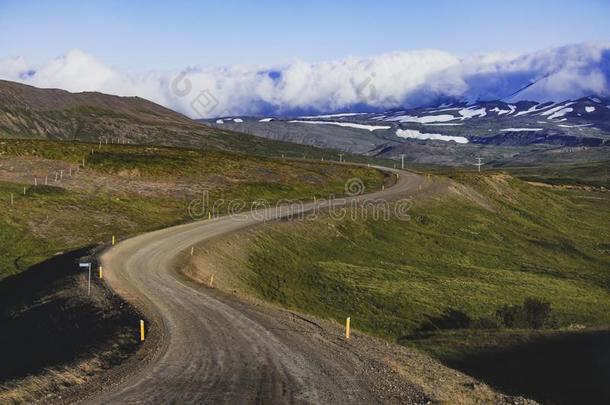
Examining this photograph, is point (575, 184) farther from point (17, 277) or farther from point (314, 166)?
point (17, 277)

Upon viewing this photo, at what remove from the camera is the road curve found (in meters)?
23.0

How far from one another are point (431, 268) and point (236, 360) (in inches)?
1769

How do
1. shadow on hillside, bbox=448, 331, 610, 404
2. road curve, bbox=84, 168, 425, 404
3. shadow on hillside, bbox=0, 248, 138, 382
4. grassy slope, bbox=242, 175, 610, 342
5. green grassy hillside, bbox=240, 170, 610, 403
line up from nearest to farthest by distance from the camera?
road curve, bbox=84, 168, 425, 404
shadow on hillside, bbox=0, 248, 138, 382
shadow on hillside, bbox=448, 331, 610, 404
green grassy hillside, bbox=240, 170, 610, 403
grassy slope, bbox=242, 175, 610, 342

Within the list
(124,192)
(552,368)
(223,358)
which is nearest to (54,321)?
(223,358)

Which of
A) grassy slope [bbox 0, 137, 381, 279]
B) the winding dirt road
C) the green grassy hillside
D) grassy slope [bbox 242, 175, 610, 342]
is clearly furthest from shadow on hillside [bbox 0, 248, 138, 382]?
grassy slope [bbox 242, 175, 610, 342]

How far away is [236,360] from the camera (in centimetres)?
2683

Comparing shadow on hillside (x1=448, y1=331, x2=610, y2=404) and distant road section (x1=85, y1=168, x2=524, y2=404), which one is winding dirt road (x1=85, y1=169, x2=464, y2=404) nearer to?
distant road section (x1=85, y1=168, x2=524, y2=404)

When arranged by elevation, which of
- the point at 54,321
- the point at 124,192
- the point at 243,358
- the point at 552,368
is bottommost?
the point at 552,368

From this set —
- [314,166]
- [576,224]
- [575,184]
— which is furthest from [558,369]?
[575,184]

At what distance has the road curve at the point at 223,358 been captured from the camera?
75.5ft

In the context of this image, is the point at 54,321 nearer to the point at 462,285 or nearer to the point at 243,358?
the point at 243,358

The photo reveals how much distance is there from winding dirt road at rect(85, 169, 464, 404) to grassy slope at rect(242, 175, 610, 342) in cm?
1044

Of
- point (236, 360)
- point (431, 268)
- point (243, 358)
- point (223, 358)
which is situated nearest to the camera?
point (236, 360)

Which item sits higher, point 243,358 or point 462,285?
point 243,358
